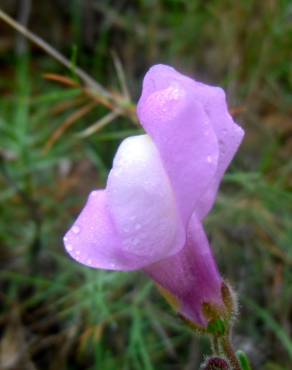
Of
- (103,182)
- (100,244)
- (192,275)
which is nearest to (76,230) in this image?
(100,244)

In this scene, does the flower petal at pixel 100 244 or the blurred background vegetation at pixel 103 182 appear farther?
the blurred background vegetation at pixel 103 182

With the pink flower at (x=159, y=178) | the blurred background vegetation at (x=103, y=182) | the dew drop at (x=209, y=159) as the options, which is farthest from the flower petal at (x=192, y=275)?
the blurred background vegetation at (x=103, y=182)

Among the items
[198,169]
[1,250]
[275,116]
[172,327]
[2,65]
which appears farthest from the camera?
[2,65]

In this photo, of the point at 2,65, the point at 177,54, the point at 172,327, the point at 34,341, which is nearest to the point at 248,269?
the point at 172,327

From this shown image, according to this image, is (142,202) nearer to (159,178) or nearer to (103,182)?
(159,178)

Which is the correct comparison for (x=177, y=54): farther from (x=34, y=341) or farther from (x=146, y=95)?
(x=146, y=95)

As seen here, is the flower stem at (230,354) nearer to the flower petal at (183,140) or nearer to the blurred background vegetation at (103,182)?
the flower petal at (183,140)

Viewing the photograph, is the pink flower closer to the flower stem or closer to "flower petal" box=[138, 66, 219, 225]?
"flower petal" box=[138, 66, 219, 225]
